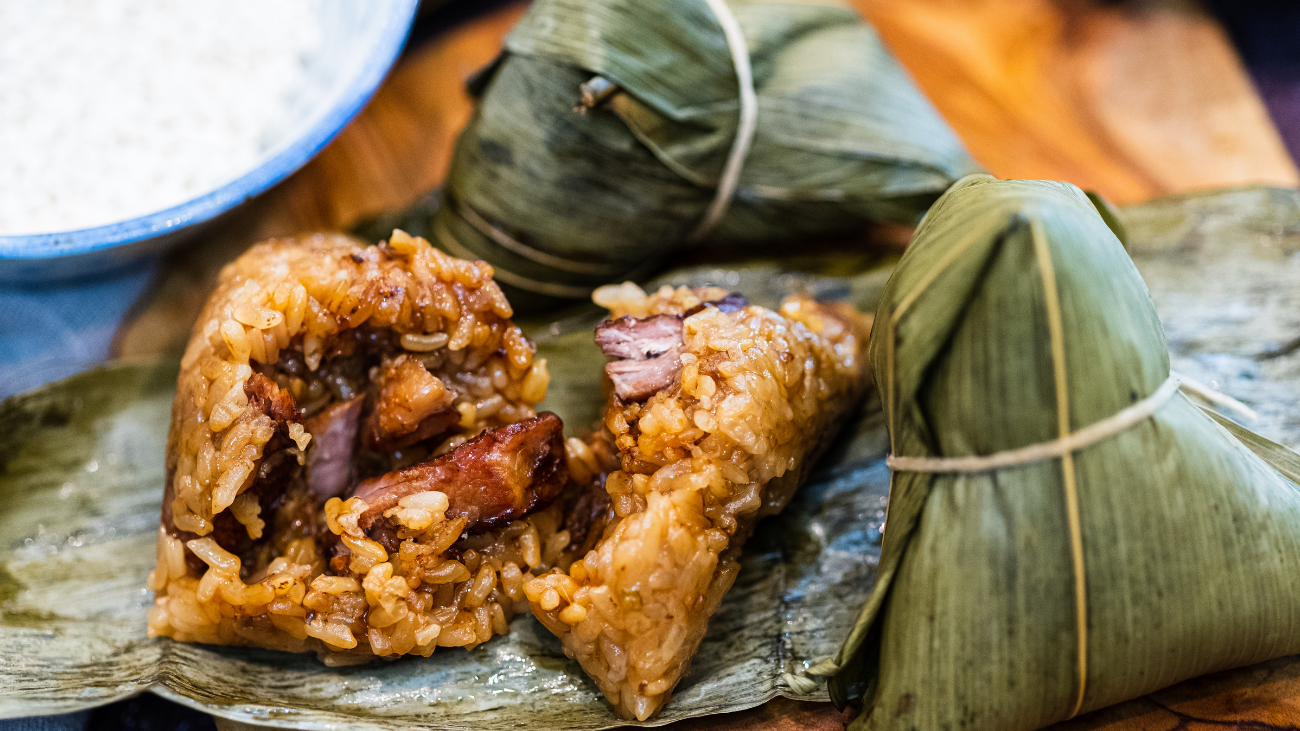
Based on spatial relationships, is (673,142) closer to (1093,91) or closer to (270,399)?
(270,399)

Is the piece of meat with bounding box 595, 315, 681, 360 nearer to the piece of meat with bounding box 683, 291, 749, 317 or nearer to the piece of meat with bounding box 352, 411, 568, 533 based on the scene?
the piece of meat with bounding box 683, 291, 749, 317

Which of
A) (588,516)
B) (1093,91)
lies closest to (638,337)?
(588,516)

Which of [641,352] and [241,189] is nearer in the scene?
[641,352]

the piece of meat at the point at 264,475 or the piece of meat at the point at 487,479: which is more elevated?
the piece of meat at the point at 487,479

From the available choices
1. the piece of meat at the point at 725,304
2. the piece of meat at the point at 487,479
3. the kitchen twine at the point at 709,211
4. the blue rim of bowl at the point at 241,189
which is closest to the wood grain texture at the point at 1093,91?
the kitchen twine at the point at 709,211

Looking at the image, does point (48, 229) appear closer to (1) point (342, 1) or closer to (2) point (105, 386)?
(2) point (105, 386)

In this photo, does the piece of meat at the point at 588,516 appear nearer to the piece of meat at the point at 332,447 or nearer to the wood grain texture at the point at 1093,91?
the piece of meat at the point at 332,447

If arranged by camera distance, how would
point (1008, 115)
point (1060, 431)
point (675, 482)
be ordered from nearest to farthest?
point (1060, 431) < point (675, 482) < point (1008, 115)
